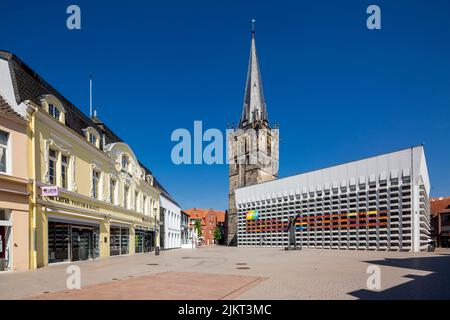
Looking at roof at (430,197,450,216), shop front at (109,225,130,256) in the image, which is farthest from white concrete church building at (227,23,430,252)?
shop front at (109,225,130,256)

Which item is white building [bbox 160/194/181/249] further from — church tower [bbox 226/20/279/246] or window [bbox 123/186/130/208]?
church tower [bbox 226/20/279/246]

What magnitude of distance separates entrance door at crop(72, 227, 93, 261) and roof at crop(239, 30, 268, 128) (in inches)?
3188

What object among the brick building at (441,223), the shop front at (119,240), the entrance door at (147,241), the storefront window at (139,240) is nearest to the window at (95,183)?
the shop front at (119,240)

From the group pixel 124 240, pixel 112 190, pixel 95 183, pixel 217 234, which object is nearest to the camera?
pixel 95 183

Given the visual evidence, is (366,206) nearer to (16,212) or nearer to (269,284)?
A: (269,284)

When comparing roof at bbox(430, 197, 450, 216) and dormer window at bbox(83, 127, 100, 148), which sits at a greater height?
dormer window at bbox(83, 127, 100, 148)

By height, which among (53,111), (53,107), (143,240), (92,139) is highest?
(53,107)

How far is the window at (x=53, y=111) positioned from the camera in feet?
65.6

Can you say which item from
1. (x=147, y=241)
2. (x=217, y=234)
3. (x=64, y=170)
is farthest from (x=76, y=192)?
(x=217, y=234)

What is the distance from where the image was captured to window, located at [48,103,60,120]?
20.0 meters

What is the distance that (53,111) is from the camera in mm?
20422

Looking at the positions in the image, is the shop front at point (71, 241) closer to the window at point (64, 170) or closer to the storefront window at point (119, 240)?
the window at point (64, 170)

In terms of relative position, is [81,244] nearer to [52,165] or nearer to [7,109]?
[52,165]

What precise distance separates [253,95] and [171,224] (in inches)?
2345
